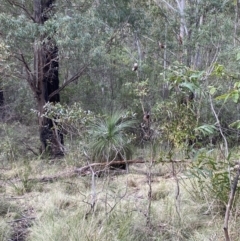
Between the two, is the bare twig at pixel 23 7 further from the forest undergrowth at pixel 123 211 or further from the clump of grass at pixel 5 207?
the clump of grass at pixel 5 207

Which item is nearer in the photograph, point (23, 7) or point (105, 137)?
point (105, 137)

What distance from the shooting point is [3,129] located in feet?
29.2

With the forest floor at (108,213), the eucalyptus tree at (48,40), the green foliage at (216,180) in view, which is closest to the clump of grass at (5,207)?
the forest floor at (108,213)

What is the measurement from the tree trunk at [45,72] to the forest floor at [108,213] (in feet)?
6.97

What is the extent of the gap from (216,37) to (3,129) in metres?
5.46

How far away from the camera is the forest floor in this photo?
3.10m

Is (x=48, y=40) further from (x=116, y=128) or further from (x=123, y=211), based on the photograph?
(x=123, y=211)

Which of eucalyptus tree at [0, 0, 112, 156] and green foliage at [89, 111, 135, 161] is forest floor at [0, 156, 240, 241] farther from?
eucalyptus tree at [0, 0, 112, 156]

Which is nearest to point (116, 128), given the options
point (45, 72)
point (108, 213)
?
point (45, 72)

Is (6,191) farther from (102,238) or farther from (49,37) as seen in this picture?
(49,37)

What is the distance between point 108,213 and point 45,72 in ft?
15.8

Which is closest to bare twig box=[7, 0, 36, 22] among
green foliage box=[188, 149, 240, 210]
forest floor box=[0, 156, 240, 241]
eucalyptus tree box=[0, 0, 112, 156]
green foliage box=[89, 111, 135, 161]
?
eucalyptus tree box=[0, 0, 112, 156]

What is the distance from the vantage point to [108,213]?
11.0ft

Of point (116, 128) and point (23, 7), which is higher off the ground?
point (23, 7)
